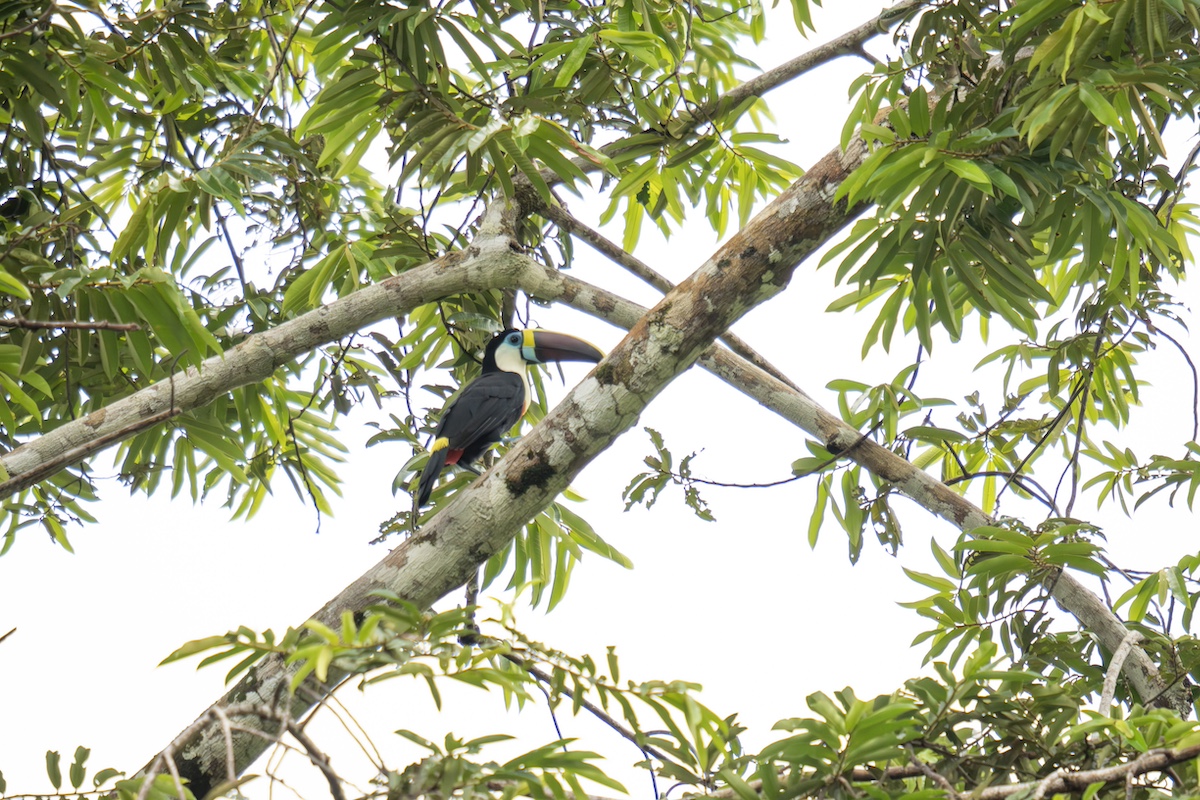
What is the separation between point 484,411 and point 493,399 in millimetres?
85

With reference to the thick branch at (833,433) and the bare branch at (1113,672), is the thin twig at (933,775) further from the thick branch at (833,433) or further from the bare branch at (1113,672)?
the thick branch at (833,433)

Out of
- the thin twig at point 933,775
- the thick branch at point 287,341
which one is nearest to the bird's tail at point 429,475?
the thick branch at point 287,341

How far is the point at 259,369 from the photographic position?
2996 millimetres

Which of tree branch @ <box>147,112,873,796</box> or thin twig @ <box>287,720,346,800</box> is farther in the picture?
tree branch @ <box>147,112,873,796</box>

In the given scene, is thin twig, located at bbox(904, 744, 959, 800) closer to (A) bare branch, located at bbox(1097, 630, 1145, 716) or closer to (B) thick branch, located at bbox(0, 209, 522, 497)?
(A) bare branch, located at bbox(1097, 630, 1145, 716)

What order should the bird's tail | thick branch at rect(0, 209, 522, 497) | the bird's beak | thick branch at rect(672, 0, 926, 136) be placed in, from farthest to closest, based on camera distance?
the bird's beak → the bird's tail → thick branch at rect(672, 0, 926, 136) → thick branch at rect(0, 209, 522, 497)

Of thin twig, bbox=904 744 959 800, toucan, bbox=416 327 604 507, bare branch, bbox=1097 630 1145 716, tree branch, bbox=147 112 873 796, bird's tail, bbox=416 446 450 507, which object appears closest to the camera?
thin twig, bbox=904 744 959 800

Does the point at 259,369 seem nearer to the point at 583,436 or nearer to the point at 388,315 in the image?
the point at 388,315

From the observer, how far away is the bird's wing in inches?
151

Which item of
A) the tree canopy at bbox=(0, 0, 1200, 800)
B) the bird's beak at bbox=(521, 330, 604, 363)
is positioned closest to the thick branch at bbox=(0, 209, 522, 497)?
the tree canopy at bbox=(0, 0, 1200, 800)

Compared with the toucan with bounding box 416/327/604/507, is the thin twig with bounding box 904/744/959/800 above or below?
below

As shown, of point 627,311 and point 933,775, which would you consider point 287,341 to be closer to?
point 627,311

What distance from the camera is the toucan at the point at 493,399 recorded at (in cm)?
374

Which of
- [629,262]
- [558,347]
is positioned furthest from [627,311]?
[558,347]
